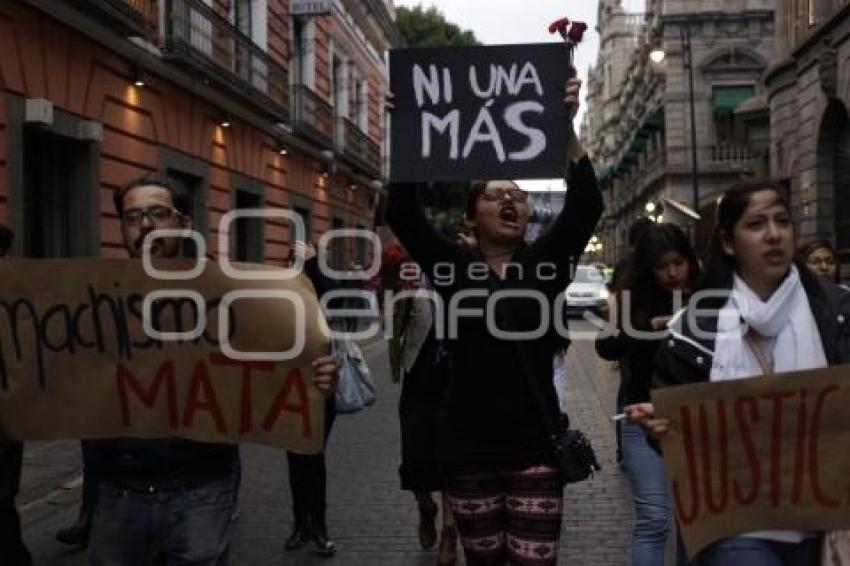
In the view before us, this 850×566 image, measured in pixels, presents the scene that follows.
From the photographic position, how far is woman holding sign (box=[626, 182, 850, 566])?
9.53 feet

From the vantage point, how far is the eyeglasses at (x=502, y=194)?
12.2 feet

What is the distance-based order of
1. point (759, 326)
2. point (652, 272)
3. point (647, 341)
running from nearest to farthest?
point (759, 326) < point (647, 341) < point (652, 272)

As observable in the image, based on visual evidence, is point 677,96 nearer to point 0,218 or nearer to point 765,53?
point 765,53

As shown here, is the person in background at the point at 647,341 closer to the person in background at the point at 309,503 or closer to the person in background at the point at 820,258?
the person in background at the point at 309,503

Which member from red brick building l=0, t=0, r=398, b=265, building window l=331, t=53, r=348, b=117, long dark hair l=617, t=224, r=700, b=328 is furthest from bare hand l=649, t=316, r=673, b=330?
building window l=331, t=53, r=348, b=117

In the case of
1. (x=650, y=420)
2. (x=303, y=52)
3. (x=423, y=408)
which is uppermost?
(x=303, y=52)

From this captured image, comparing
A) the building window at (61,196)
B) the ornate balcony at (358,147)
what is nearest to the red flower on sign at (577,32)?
the building window at (61,196)

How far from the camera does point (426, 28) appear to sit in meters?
45.3

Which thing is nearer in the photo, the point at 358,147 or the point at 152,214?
the point at 152,214

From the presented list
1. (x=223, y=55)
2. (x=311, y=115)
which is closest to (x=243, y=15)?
(x=223, y=55)

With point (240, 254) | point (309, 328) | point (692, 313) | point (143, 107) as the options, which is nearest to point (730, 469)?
point (692, 313)

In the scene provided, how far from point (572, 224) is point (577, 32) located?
67 centimetres

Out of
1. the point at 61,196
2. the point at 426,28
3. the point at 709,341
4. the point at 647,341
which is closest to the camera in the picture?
the point at 709,341

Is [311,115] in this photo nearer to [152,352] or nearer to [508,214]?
[508,214]
